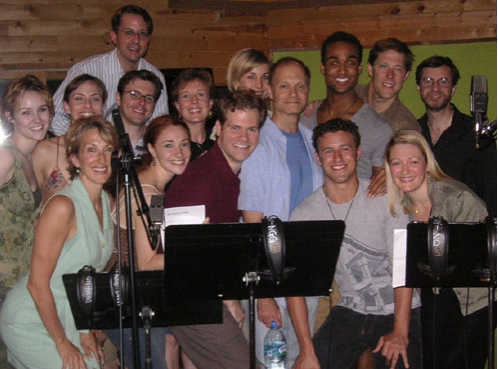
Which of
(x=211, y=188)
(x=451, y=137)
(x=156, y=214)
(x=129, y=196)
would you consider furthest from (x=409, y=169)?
(x=129, y=196)

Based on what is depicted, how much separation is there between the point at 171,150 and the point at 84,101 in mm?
789

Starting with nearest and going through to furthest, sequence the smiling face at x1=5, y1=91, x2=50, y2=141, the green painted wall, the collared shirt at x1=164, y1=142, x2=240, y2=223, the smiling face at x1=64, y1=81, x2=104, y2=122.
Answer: the collared shirt at x1=164, y1=142, x2=240, y2=223, the smiling face at x1=5, y1=91, x2=50, y2=141, the smiling face at x1=64, y1=81, x2=104, y2=122, the green painted wall

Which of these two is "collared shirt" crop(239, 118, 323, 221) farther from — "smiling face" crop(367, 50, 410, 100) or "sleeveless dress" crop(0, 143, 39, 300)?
"sleeveless dress" crop(0, 143, 39, 300)

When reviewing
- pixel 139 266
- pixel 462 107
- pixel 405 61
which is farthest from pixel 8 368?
pixel 462 107

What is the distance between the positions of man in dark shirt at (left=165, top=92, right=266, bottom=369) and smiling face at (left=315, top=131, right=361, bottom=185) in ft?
1.27

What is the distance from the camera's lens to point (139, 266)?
378 centimetres

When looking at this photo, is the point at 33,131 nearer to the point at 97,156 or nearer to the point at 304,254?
the point at 97,156

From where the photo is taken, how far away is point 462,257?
358 centimetres

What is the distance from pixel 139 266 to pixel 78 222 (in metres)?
0.41

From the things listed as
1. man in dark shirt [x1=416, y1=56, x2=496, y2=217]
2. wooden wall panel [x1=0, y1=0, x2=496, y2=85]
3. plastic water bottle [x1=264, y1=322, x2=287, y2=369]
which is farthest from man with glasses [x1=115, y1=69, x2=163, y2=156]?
man in dark shirt [x1=416, y1=56, x2=496, y2=217]

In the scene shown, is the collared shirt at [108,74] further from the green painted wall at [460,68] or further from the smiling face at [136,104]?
the green painted wall at [460,68]

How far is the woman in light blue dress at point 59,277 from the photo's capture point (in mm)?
3477

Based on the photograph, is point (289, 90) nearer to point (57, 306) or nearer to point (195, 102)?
point (195, 102)

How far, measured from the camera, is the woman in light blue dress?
3.48 meters
